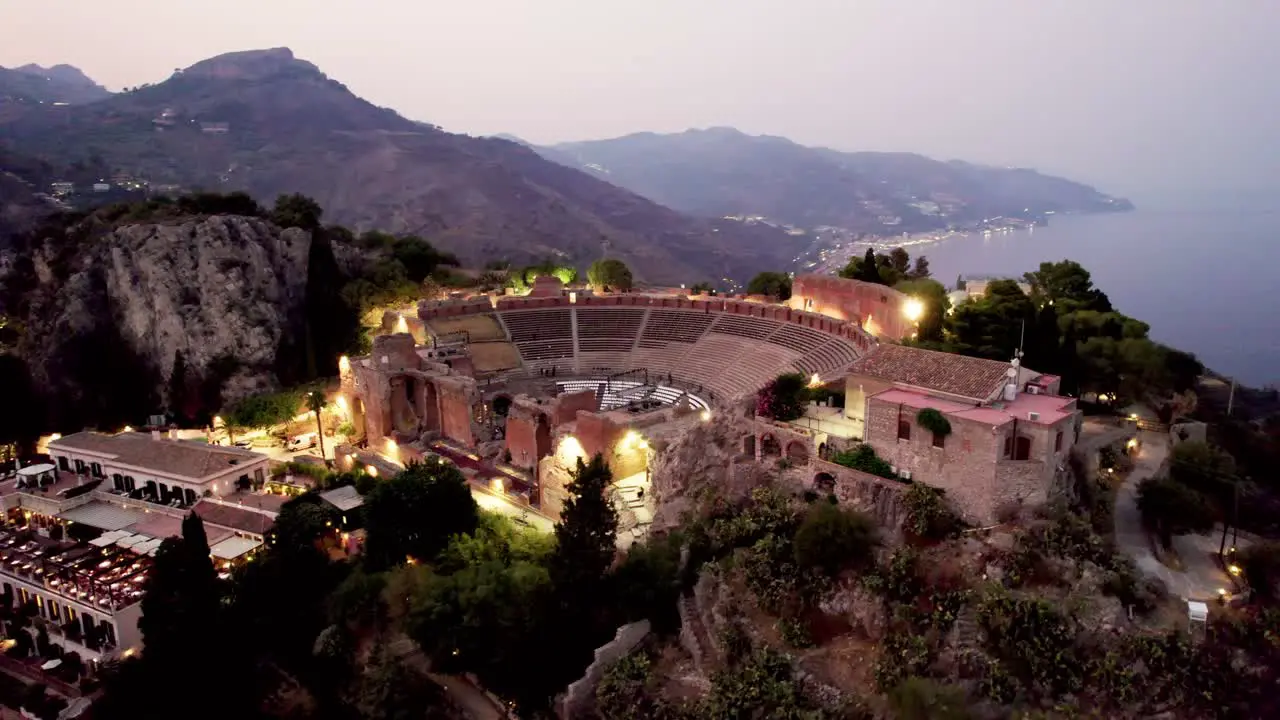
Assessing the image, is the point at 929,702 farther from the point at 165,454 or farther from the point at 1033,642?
the point at 165,454

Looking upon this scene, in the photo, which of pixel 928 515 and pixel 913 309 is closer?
pixel 928 515

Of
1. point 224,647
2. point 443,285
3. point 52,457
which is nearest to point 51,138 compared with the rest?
point 443,285

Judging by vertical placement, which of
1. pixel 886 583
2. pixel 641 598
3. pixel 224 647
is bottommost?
pixel 224 647

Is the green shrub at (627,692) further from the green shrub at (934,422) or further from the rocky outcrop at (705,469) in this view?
the green shrub at (934,422)

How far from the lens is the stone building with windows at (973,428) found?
62.7ft

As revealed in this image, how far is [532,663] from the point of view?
71.6 feet

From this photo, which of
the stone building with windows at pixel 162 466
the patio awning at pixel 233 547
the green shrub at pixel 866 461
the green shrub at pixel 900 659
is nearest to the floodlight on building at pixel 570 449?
the green shrub at pixel 866 461

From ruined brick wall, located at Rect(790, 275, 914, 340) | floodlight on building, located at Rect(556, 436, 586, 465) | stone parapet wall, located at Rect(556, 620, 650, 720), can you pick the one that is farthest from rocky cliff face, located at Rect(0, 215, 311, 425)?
stone parapet wall, located at Rect(556, 620, 650, 720)

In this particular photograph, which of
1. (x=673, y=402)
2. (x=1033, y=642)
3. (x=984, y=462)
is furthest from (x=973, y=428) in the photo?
(x=673, y=402)

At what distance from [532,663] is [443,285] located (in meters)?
43.7

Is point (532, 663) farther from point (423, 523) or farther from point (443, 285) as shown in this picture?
point (443, 285)

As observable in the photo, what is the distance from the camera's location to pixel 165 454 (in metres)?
35.4

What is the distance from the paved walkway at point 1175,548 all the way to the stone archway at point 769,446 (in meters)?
9.42

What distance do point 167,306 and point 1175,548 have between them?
5436 cm
